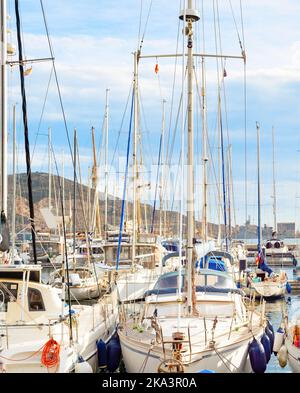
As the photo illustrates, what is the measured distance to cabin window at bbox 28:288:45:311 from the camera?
14.8m

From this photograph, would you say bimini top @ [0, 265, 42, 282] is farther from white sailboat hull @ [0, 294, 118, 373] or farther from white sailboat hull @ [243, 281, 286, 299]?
white sailboat hull @ [243, 281, 286, 299]

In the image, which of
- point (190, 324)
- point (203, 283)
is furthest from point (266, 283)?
point (190, 324)

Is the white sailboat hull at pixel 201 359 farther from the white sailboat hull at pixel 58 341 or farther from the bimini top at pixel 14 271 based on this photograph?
the bimini top at pixel 14 271

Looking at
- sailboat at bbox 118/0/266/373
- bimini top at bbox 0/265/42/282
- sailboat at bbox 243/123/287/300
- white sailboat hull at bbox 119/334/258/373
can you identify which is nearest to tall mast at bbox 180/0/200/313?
sailboat at bbox 118/0/266/373

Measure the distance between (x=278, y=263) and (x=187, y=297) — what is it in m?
48.0

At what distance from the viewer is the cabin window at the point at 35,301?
581 inches

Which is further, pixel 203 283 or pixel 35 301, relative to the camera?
pixel 203 283

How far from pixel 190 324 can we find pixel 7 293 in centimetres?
416

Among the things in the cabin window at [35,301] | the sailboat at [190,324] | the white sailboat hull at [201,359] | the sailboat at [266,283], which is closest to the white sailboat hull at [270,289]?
the sailboat at [266,283]

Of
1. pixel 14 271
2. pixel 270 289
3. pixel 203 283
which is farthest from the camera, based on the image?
pixel 270 289

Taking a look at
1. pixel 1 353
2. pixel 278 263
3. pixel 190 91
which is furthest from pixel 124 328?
pixel 278 263

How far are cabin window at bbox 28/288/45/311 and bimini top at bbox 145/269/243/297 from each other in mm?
3658

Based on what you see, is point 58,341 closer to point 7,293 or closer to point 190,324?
point 7,293

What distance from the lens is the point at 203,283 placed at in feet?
61.1
